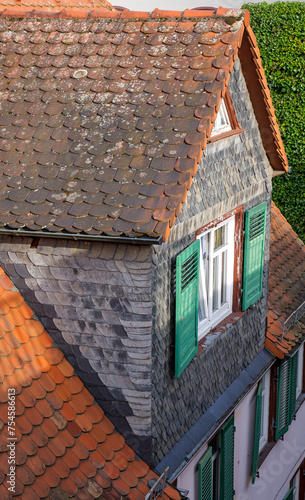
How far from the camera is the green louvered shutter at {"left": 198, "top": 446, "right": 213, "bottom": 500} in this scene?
838 centimetres

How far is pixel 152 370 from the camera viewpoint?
6.61m

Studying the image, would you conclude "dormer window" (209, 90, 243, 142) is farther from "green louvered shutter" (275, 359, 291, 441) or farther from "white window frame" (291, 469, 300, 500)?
"white window frame" (291, 469, 300, 500)

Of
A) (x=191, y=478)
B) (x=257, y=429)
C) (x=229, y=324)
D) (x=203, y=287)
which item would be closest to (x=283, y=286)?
(x=257, y=429)

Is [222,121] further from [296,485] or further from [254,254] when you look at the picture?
[296,485]

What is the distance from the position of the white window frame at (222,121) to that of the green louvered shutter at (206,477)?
3923 mm

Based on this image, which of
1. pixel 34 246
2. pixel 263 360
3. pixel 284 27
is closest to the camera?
pixel 34 246

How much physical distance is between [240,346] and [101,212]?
3.65m

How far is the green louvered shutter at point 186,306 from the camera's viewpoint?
6.92m

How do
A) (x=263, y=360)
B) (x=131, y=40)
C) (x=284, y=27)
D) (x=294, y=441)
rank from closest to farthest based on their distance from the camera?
(x=131, y=40)
(x=263, y=360)
(x=294, y=441)
(x=284, y=27)

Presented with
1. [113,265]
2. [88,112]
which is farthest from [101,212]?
[88,112]

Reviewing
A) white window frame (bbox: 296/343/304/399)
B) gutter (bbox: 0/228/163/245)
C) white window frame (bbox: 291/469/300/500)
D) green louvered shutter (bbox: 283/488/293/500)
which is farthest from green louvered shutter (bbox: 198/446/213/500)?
white window frame (bbox: 296/343/304/399)

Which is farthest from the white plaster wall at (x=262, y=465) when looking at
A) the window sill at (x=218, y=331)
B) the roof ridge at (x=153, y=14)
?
the roof ridge at (x=153, y=14)

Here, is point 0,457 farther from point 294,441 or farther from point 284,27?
point 284,27

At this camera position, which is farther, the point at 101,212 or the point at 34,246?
the point at 34,246
